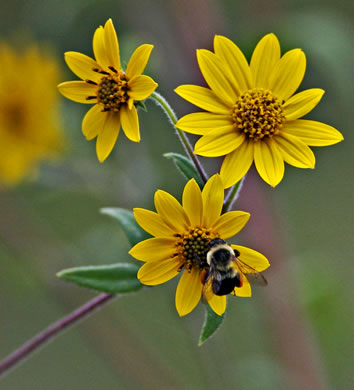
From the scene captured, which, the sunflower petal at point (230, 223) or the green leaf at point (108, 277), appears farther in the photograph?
the green leaf at point (108, 277)

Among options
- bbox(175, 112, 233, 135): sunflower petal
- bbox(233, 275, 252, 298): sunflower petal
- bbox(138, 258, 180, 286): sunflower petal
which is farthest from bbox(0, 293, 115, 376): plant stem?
bbox(175, 112, 233, 135): sunflower petal

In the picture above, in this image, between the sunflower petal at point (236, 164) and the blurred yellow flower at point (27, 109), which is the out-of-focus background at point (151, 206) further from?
the sunflower petal at point (236, 164)

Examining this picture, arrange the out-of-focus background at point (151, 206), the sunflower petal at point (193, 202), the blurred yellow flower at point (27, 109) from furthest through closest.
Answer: the blurred yellow flower at point (27, 109)
the out-of-focus background at point (151, 206)
the sunflower petal at point (193, 202)

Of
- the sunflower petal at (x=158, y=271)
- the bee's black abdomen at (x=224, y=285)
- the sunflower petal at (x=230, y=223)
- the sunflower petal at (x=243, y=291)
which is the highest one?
the sunflower petal at (x=230, y=223)

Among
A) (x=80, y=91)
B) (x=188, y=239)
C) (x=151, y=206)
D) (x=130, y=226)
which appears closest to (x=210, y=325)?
(x=188, y=239)

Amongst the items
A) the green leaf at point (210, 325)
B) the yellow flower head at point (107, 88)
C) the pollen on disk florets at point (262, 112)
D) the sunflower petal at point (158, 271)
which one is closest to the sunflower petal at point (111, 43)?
the yellow flower head at point (107, 88)

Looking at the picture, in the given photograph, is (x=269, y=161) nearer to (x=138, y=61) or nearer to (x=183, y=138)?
(x=183, y=138)

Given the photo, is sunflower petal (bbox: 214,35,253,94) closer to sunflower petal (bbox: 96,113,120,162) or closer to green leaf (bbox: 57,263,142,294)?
sunflower petal (bbox: 96,113,120,162)
